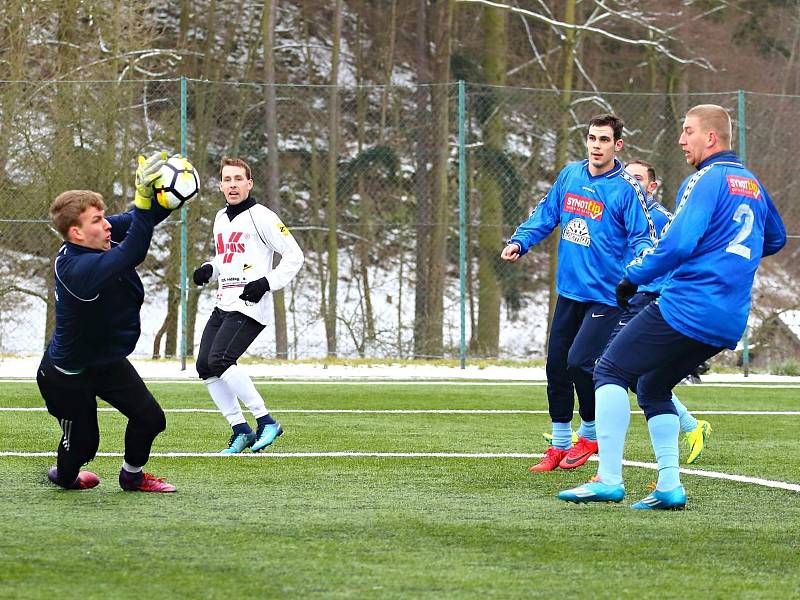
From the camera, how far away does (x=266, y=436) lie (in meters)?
8.35

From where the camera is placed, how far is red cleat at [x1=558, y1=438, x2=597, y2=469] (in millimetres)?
7738

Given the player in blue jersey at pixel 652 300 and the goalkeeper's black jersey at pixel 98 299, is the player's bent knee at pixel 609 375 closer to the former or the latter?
the player in blue jersey at pixel 652 300

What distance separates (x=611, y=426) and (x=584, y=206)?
1528 mm

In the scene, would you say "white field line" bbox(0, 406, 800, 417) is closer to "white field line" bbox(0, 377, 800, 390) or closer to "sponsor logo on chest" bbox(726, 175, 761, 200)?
"white field line" bbox(0, 377, 800, 390)

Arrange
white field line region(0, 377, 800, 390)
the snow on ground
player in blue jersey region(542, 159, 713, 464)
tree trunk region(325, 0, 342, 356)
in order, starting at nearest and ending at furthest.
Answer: player in blue jersey region(542, 159, 713, 464) < white field line region(0, 377, 800, 390) < the snow on ground < tree trunk region(325, 0, 342, 356)

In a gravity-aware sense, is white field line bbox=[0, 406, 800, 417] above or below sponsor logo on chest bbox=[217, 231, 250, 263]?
below

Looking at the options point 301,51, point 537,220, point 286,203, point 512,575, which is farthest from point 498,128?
point 512,575

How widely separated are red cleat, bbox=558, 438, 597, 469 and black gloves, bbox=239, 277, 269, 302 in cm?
195

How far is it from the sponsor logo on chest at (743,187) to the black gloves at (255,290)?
309 cm

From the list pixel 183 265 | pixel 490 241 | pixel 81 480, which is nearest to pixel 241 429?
pixel 81 480

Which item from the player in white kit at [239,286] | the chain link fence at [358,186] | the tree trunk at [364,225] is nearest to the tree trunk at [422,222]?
the chain link fence at [358,186]

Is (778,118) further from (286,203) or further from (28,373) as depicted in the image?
(28,373)

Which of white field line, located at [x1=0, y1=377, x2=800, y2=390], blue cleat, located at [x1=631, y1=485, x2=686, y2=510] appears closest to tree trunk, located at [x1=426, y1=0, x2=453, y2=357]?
white field line, located at [x1=0, y1=377, x2=800, y2=390]

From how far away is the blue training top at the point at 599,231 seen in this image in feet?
24.5
